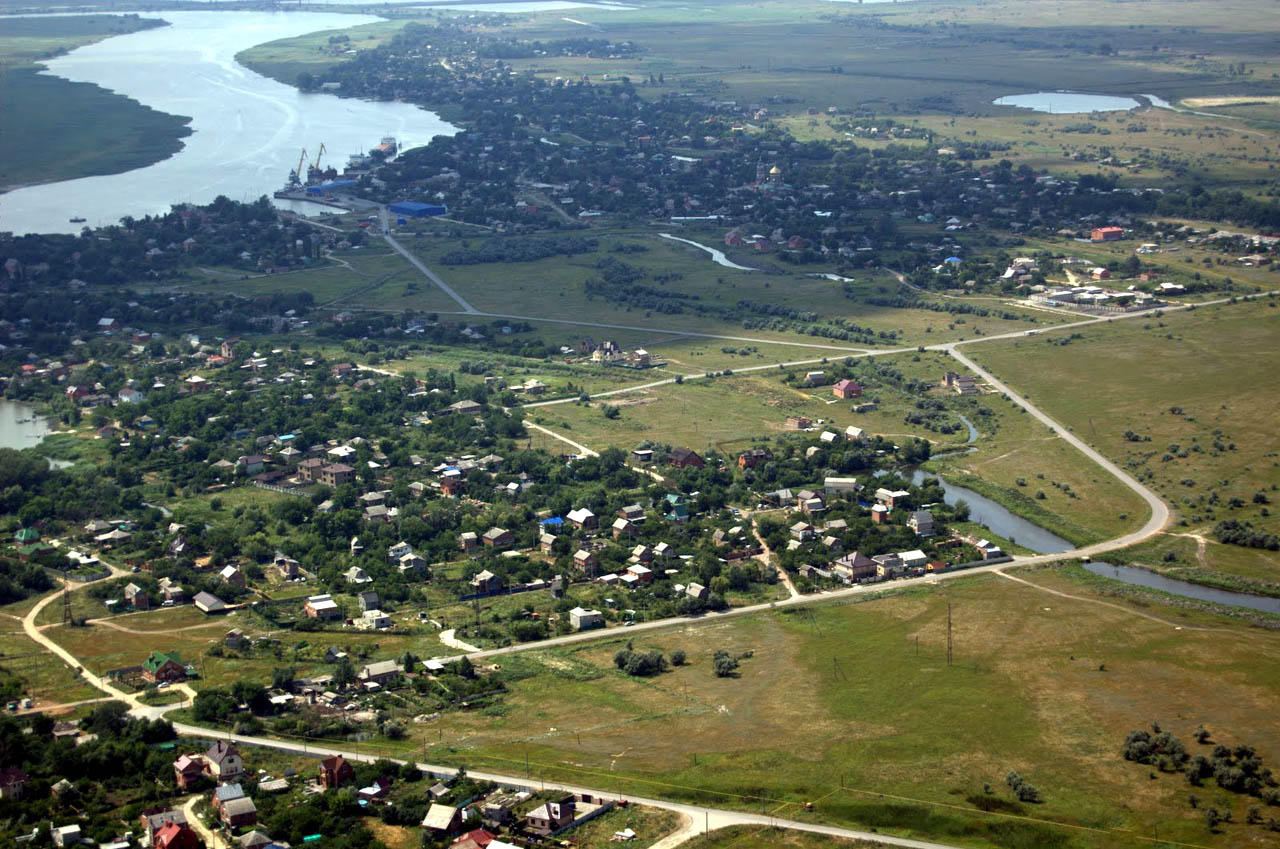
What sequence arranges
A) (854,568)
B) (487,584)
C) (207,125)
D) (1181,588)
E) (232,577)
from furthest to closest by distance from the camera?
(207,125), (854,568), (232,577), (487,584), (1181,588)

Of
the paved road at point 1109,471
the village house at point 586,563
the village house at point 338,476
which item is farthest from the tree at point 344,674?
the paved road at point 1109,471

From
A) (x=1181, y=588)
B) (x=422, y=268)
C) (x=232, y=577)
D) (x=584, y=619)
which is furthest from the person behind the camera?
(x=422, y=268)

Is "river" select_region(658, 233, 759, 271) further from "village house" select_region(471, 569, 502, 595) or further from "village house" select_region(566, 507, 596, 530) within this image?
"village house" select_region(471, 569, 502, 595)

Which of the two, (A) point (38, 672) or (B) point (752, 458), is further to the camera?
(B) point (752, 458)

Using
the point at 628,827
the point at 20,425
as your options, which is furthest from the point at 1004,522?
the point at 20,425

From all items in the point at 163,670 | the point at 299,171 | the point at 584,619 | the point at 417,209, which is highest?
the point at 299,171

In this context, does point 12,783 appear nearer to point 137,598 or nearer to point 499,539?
point 137,598

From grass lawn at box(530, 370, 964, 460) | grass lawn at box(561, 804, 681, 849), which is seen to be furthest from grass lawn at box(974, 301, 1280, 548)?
grass lawn at box(561, 804, 681, 849)
